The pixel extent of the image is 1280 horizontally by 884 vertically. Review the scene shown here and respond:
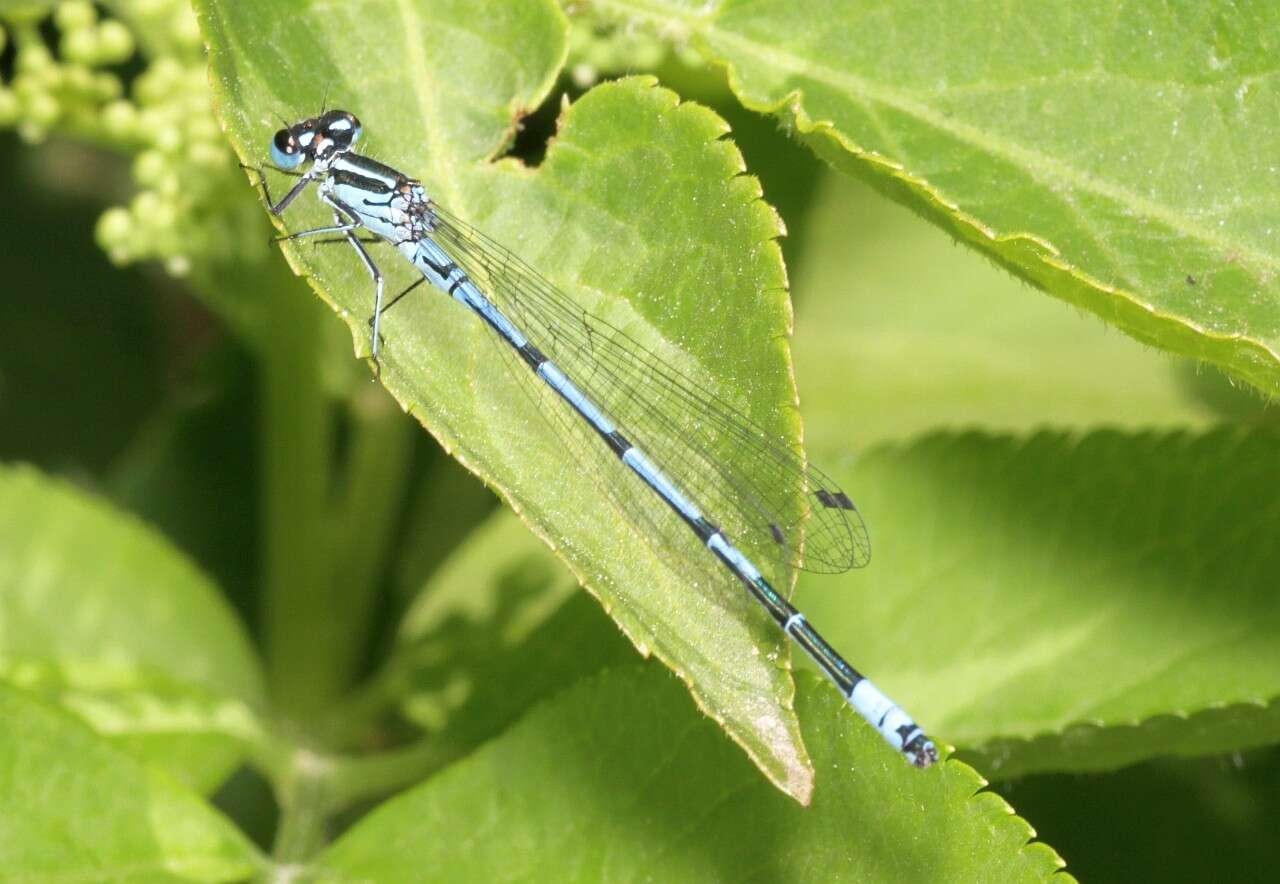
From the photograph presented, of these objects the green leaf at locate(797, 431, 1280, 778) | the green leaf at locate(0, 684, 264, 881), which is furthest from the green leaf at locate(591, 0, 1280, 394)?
the green leaf at locate(0, 684, 264, 881)

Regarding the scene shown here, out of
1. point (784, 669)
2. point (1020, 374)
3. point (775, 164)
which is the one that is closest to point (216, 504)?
point (775, 164)

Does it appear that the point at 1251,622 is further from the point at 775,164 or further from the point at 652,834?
the point at 775,164

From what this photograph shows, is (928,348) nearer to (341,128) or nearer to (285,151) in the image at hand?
(341,128)

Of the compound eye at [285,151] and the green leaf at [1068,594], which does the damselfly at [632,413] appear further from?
the green leaf at [1068,594]

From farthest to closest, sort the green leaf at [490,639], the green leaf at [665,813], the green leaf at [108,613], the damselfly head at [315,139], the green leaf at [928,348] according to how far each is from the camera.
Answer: the green leaf at [928,348]
the green leaf at [108,613]
the green leaf at [490,639]
the damselfly head at [315,139]
the green leaf at [665,813]

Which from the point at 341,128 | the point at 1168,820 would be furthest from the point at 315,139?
the point at 1168,820

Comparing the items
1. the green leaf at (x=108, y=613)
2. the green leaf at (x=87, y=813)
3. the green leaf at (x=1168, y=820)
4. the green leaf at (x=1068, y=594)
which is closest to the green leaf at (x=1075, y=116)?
the green leaf at (x=1068, y=594)
